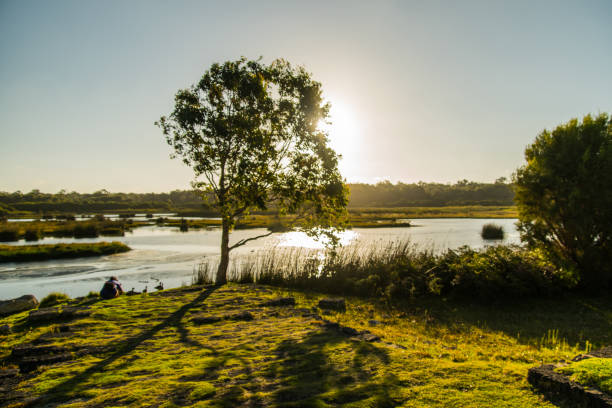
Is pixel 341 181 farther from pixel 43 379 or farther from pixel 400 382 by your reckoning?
pixel 43 379

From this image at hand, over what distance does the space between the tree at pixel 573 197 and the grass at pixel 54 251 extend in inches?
1312

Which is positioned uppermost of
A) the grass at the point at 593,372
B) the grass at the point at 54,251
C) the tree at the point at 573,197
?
the tree at the point at 573,197

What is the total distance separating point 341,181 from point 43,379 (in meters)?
9.90

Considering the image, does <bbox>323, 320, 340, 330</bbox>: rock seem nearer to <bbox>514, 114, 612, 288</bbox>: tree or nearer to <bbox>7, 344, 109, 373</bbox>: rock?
<bbox>7, 344, 109, 373</bbox>: rock

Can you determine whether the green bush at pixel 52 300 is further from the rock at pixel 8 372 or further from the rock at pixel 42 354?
the rock at pixel 8 372

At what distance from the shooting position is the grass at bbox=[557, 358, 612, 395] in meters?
3.73

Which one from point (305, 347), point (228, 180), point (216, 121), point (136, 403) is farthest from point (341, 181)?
point (136, 403)

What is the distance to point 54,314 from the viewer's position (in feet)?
28.7

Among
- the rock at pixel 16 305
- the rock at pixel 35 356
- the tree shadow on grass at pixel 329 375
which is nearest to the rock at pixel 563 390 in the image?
the tree shadow on grass at pixel 329 375

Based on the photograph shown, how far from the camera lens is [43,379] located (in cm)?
510

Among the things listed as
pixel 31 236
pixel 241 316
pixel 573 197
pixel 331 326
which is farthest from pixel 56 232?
pixel 573 197

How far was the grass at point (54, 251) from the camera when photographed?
2841cm

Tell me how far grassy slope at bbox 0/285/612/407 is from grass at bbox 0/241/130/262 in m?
24.4

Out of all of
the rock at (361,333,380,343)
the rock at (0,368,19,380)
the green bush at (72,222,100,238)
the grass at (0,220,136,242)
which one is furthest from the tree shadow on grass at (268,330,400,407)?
the green bush at (72,222,100,238)
